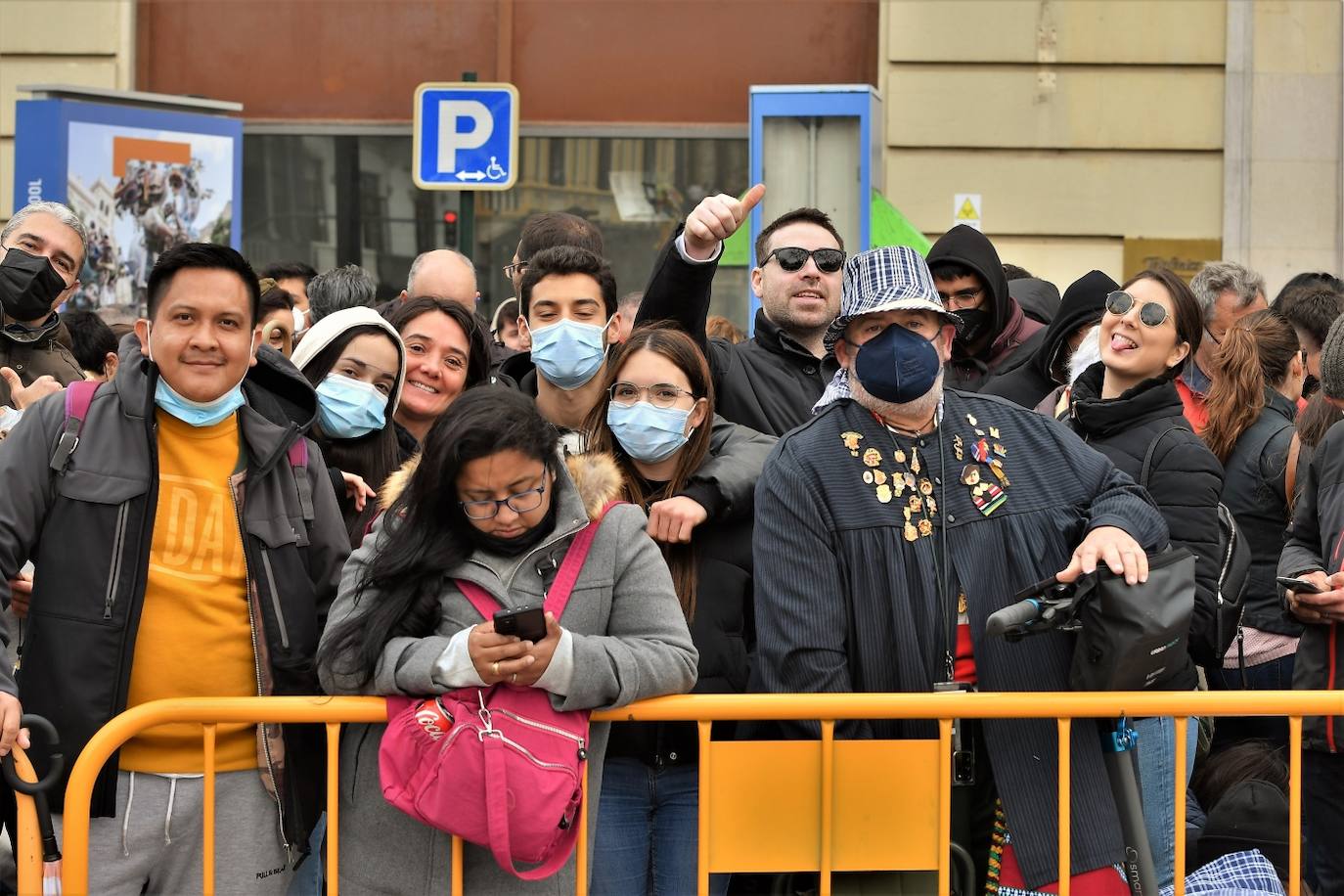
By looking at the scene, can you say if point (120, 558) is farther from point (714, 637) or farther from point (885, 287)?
point (885, 287)

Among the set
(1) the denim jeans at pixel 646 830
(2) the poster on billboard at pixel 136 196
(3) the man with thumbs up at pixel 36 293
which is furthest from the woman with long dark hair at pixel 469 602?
(2) the poster on billboard at pixel 136 196

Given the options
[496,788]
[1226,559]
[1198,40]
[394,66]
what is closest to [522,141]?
[394,66]

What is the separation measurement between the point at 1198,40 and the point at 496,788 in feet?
30.6

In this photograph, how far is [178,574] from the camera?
3521mm

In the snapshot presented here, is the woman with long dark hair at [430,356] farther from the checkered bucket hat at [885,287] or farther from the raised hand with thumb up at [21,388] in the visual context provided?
the checkered bucket hat at [885,287]

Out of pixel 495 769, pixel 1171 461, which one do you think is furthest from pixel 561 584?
pixel 1171 461

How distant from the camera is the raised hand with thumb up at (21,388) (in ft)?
15.8

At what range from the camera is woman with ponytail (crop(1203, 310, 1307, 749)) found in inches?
208

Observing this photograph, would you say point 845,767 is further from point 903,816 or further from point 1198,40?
point 1198,40

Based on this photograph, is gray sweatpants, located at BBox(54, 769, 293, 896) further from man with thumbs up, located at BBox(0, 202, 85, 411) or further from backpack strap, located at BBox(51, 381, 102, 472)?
man with thumbs up, located at BBox(0, 202, 85, 411)

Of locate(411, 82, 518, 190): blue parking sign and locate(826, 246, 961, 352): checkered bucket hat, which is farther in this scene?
locate(411, 82, 518, 190): blue parking sign

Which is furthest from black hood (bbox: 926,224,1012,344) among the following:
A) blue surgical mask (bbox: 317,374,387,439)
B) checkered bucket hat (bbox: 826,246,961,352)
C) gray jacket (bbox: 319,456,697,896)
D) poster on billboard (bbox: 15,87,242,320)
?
poster on billboard (bbox: 15,87,242,320)

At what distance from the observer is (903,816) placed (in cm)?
358

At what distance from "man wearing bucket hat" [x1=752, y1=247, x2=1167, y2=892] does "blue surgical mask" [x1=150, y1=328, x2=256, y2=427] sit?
127cm
